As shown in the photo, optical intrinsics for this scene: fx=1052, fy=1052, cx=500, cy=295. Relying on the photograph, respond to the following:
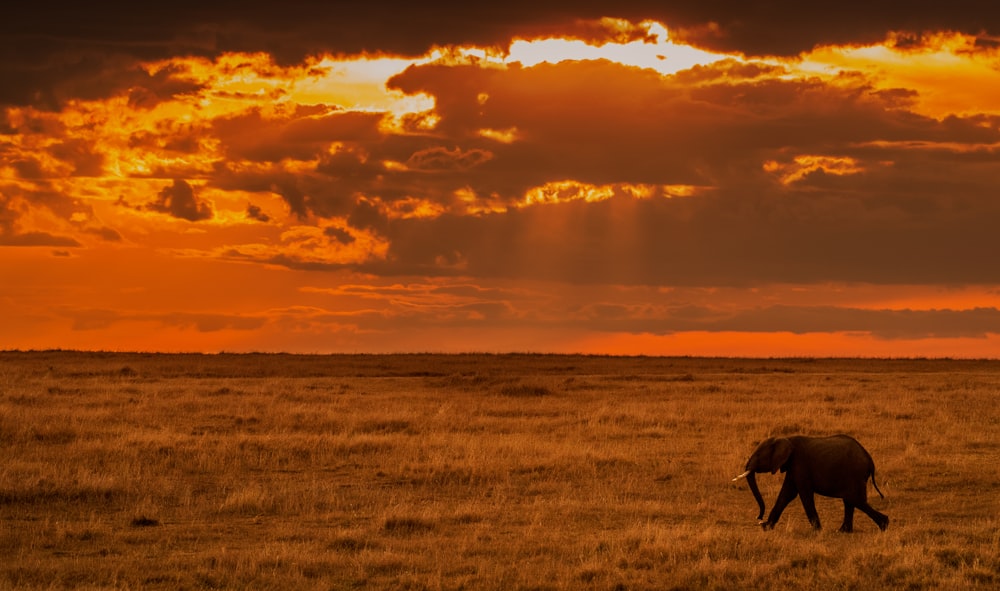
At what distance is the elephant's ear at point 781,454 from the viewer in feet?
50.5

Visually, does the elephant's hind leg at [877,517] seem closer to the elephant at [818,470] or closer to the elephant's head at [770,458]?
the elephant at [818,470]

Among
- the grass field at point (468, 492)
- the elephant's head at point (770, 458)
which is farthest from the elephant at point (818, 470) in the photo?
the grass field at point (468, 492)

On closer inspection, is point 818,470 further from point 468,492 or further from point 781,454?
point 468,492

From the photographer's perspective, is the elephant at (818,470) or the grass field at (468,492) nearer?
the grass field at (468,492)

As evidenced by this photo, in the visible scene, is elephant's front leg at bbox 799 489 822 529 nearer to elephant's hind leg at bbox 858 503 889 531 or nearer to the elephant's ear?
the elephant's ear

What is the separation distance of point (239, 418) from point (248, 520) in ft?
47.9

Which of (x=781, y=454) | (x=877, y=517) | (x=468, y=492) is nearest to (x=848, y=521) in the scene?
(x=877, y=517)

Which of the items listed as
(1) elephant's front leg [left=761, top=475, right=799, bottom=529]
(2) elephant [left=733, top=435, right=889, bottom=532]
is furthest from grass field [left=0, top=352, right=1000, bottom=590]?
(2) elephant [left=733, top=435, right=889, bottom=532]

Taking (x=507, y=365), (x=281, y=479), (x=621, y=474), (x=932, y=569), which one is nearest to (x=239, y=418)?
(x=281, y=479)

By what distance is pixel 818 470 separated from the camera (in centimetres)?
1537

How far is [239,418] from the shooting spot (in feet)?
103

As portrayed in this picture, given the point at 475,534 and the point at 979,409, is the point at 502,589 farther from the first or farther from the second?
the point at 979,409

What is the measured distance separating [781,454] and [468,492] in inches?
270

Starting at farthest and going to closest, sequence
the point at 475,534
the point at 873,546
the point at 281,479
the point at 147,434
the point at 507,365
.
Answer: the point at 507,365 < the point at 147,434 < the point at 281,479 < the point at 475,534 < the point at 873,546
